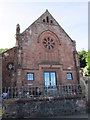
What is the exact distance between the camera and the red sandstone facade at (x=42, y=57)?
17947 mm

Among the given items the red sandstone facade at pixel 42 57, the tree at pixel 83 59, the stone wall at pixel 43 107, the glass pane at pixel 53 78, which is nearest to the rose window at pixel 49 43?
the red sandstone facade at pixel 42 57

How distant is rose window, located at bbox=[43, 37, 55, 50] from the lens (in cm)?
2047

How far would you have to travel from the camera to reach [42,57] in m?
19.6

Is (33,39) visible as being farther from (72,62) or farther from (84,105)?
(84,105)

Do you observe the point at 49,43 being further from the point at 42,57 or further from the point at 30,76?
the point at 30,76

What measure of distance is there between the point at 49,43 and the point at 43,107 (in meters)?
11.1

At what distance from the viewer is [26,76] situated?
703 inches

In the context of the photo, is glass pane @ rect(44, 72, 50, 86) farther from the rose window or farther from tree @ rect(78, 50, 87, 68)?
tree @ rect(78, 50, 87, 68)

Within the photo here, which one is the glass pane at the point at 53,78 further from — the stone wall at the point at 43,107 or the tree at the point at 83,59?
the tree at the point at 83,59

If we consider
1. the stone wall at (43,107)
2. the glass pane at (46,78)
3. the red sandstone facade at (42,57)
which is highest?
the red sandstone facade at (42,57)

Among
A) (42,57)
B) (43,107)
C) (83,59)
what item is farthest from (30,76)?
(83,59)

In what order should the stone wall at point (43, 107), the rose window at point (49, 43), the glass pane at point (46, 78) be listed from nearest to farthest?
the stone wall at point (43, 107) → the glass pane at point (46, 78) → the rose window at point (49, 43)

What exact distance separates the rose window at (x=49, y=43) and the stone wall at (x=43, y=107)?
9646 millimetres

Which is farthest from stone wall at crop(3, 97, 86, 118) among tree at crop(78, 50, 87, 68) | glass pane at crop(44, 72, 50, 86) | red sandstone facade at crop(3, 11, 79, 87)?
tree at crop(78, 50, 87, 68)
